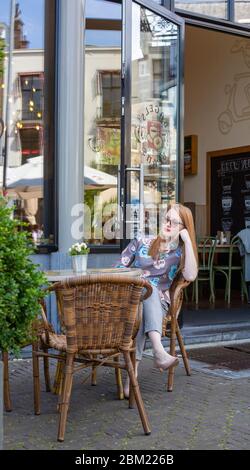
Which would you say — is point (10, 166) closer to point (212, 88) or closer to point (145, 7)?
point (145, 7)

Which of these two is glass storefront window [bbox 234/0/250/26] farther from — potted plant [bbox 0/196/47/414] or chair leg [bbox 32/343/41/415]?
potted plant [bbox 0/196/47/414]

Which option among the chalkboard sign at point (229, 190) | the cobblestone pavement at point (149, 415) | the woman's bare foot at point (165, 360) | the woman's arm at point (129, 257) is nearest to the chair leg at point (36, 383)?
the cobblestone pavement at point (149, 415)

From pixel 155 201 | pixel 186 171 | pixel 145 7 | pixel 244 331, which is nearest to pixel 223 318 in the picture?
pixel 244 331

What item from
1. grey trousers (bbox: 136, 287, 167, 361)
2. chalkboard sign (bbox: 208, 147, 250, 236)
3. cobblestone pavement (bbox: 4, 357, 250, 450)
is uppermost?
chalkboard sign (bbox: 208, 147, 250, 236)

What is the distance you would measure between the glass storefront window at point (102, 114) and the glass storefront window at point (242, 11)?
1.35m

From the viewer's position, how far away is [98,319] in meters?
3.49

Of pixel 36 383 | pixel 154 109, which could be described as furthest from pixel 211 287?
pixel 36 383

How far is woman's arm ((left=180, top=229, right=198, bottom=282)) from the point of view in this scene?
454 cm

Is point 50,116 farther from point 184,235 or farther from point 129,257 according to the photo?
point 184,235

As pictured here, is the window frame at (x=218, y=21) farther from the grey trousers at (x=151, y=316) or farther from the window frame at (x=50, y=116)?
the grey trousers at (x=151, y=316)

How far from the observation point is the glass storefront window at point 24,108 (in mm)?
6031

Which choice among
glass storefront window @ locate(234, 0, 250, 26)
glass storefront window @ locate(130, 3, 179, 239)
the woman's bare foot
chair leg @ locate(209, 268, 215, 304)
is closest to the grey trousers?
the woman's bare foot

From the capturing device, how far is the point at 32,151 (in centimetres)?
610

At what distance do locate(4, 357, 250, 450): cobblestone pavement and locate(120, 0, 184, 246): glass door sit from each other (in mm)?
1832
